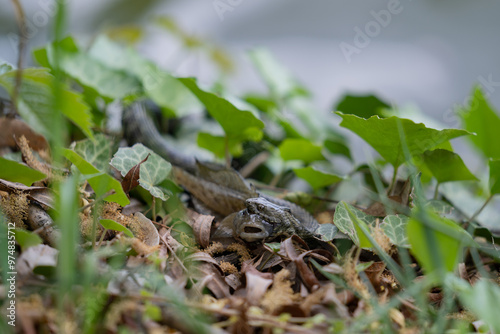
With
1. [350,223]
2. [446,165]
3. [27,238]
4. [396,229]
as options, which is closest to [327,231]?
[350,223]

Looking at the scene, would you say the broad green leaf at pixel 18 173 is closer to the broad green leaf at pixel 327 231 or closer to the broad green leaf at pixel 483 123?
the broad green leaf at pixel 327 231

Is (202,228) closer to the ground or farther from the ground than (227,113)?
closer to the ground

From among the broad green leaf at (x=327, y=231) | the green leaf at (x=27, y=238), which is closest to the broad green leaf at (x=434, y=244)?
the broad green leaf at (x=327, y=231)

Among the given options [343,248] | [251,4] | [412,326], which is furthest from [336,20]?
[412,326]

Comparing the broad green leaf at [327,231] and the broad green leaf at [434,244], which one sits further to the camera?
the broad green leaf at [327,231]

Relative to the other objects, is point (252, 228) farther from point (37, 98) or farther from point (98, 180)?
point (37, 98)

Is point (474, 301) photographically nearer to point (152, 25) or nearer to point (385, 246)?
point (385, 246)
